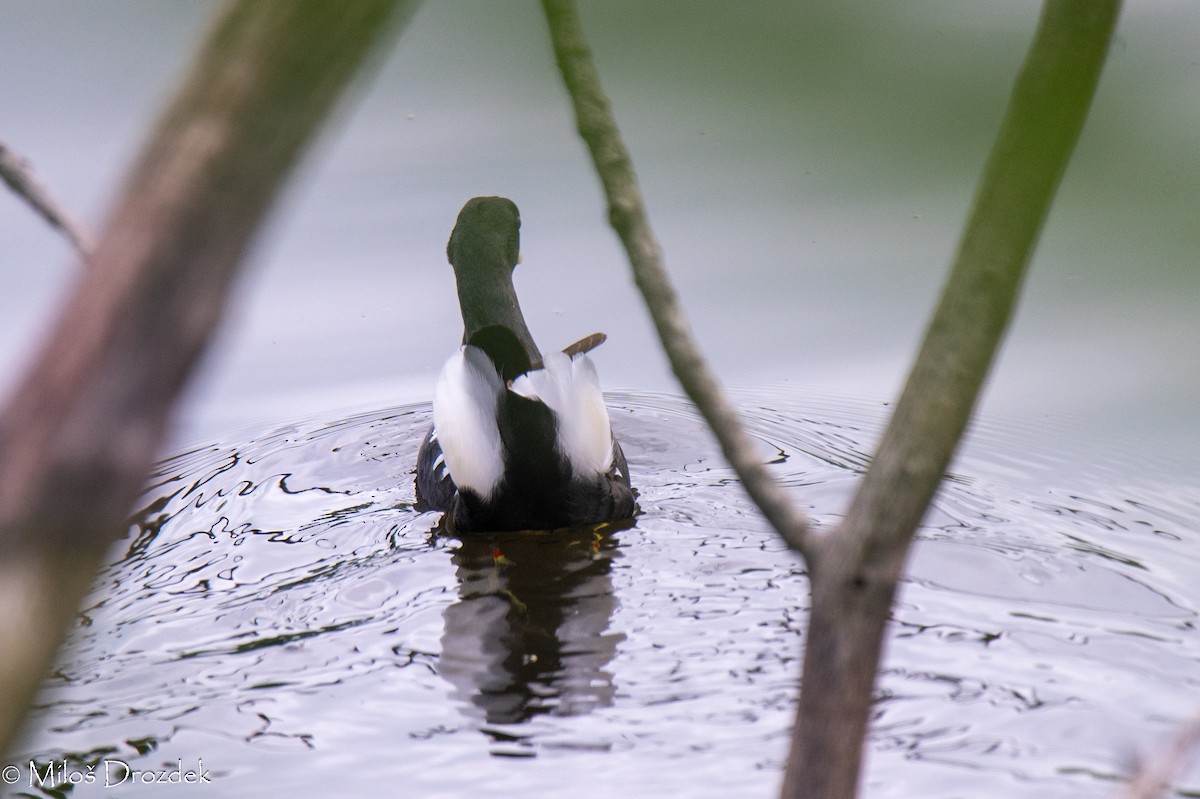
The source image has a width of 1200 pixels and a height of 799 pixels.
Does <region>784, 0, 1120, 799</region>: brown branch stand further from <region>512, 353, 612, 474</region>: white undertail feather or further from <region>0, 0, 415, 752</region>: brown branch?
<region>512, 353, 612, 474</region>: white undertail feather

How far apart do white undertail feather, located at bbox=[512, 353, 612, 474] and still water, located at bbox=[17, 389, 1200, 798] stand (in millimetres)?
206

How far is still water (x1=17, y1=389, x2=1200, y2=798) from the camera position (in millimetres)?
2047

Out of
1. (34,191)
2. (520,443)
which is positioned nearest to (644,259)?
(34,191)

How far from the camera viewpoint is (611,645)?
2477mm

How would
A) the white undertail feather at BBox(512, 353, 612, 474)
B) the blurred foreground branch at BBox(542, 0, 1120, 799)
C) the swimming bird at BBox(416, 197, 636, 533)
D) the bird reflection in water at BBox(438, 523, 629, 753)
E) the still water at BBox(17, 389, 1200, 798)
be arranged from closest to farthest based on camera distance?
the blurred foreground branch at BBox(542, 0, 1120, 799), the still water at BBox(17, 389, 1200, 798), the bird reflection in water at BBox(438, 523, 629, 753), the swimming bird at BBox(416, 197, 636, 533), the white undertail feather at BBox(512, 353, 612, 474)

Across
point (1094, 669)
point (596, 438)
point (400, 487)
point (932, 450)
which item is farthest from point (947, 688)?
point (400, 487)

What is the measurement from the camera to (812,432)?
12.5 ft

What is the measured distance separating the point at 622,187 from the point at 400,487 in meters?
2.95

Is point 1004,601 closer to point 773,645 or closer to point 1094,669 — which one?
point 1094,669

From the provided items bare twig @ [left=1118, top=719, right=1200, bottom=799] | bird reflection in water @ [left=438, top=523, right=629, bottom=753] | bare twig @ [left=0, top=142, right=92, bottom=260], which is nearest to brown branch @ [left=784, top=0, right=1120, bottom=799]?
bare twig @ [left=1118, top=719, right=1200, bottom=799]

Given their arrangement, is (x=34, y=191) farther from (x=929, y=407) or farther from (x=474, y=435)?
(x=474, y=435)

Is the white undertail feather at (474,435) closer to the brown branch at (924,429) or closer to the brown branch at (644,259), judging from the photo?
the brown branch at (644,259)

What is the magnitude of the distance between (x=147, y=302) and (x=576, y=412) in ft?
8.86

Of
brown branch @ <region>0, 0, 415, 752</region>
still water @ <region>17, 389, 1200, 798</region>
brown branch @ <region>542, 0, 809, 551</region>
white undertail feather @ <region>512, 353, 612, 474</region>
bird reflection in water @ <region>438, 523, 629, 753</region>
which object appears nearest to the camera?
brown branch @ <region>0, 0, 415, 752</region>
